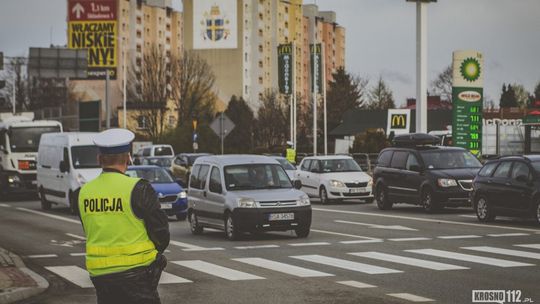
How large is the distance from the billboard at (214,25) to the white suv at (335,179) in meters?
112

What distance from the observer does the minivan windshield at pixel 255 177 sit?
2155 centimetres

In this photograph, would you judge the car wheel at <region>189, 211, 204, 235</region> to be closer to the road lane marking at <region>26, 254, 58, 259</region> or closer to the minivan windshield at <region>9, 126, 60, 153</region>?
the road lane marking at <region>26, 254, 58, 259</region>

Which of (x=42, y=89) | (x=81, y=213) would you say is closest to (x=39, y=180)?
(x=81, y=213)

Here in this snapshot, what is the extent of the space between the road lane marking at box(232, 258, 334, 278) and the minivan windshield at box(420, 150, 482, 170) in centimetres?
1369

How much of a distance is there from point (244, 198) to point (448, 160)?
10.6 meters

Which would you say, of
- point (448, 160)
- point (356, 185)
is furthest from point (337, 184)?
point (448, 160)

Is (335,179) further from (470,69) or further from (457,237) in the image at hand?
(457,237)

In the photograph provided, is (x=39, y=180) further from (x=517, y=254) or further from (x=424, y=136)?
(x=517, y=254)

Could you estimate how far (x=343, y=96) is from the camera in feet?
402

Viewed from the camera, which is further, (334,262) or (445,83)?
(445,83)

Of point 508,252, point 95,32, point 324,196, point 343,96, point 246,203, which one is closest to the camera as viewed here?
point 508,252

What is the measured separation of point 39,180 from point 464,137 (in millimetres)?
15749

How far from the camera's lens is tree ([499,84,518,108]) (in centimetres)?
14750

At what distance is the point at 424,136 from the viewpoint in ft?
105
